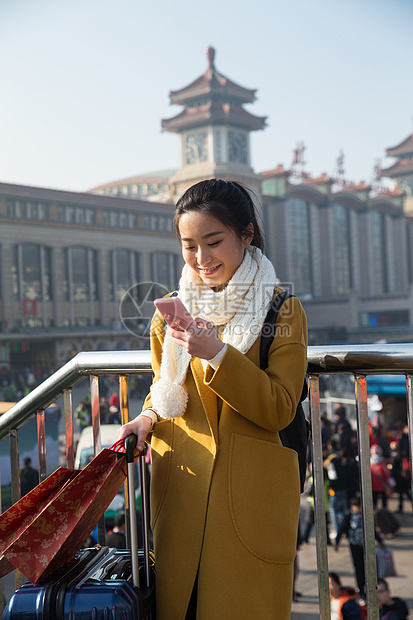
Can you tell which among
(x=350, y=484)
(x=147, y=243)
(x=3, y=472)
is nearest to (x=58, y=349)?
(x=147, y=243)

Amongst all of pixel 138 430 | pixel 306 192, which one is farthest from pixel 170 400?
pixel 306 192

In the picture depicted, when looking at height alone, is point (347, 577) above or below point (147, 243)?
below

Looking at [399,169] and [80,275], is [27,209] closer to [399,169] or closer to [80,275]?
[80,275]

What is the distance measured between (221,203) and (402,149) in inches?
2697

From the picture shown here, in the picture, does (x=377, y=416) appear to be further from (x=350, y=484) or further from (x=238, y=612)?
(x=238, y=612)

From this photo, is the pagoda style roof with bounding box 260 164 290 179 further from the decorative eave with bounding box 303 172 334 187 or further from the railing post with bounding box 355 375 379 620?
the railing post with bounding box 355 375 379 620

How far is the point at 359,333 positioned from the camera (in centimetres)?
3897

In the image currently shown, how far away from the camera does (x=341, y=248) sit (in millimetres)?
51938

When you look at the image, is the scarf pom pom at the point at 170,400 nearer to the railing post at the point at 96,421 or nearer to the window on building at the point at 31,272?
the railing post at the point at 96,421

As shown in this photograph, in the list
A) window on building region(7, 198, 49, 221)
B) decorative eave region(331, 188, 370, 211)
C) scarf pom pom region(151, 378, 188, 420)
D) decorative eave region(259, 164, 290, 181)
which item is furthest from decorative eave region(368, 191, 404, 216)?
scarf pom pom region(151, 378, 188, 420)

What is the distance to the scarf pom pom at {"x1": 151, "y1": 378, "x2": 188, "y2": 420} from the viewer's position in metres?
1.34

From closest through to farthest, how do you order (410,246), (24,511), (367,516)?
1. (24,511)
2. (367,516)
3. (410,246)

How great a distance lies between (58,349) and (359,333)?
18772mm

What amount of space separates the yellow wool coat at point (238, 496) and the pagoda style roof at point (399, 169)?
67.2 m
